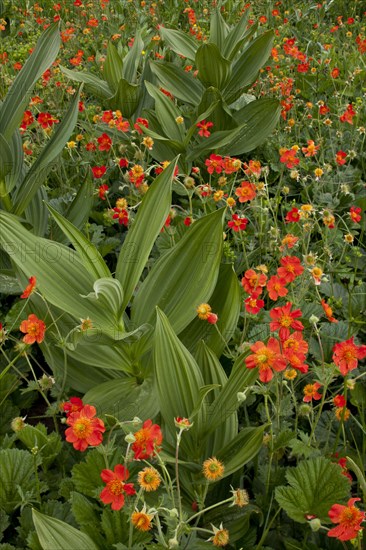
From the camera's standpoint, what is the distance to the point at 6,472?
1.46m

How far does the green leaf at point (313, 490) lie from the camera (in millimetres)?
1288

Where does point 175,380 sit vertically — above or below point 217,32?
below

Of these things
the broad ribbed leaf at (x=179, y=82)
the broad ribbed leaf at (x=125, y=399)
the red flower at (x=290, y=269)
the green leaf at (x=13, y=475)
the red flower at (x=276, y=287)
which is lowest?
the green leaf at (x=13, y=475)

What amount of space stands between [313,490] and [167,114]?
2054 mm

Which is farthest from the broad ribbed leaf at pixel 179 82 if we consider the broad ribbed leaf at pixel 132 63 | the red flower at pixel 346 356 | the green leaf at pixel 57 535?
the green leaf at pixel 57 535

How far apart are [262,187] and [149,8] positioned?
396 cm

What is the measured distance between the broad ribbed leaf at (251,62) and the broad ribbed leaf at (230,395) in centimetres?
195

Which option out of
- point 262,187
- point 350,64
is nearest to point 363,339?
point 262,187

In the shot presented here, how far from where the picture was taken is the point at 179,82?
3.08 metres

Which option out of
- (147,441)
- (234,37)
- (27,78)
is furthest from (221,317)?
(234,37)

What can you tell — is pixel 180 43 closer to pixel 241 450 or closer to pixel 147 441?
pixel 241 450

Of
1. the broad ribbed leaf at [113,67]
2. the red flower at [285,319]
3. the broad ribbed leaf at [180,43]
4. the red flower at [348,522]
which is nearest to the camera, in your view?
the red flower at [348,522]

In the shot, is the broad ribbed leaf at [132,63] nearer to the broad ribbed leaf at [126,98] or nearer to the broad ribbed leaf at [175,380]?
the broad ribbed leaf at [126,98]

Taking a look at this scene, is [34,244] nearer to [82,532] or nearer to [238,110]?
[82,532]
